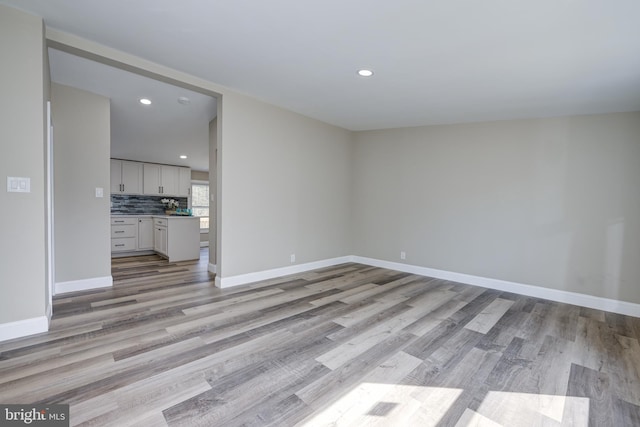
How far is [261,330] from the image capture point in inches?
100.0

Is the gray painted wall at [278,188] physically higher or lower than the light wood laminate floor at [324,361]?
higher

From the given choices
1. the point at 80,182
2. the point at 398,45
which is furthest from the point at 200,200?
the point at 398,45

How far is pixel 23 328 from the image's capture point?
7.43ft

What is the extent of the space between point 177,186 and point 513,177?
7435mm

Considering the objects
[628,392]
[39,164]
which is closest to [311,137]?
[39,164]

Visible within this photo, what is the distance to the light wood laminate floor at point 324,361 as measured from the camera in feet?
5.21

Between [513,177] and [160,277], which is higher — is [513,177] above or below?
above

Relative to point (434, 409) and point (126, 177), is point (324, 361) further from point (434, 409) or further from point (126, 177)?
point (126, 177)

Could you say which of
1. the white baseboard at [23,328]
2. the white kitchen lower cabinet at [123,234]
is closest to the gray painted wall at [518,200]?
the white baseboard at [23,328]

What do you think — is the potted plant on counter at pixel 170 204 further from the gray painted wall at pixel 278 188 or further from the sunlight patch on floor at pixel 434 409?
the sunlight patch on floor at pixel 434 409

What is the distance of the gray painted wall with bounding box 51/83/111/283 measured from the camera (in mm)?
3412

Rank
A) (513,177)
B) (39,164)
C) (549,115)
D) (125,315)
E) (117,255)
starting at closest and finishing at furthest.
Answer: (39,164) → (125,315) → (549,115) → (513,177) → (117,255)

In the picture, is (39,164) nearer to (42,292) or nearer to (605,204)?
(42,292)

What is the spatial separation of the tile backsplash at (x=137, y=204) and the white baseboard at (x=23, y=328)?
545 cm
